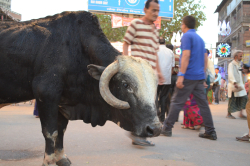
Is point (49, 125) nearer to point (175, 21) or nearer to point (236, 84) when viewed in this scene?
point (236, 84)

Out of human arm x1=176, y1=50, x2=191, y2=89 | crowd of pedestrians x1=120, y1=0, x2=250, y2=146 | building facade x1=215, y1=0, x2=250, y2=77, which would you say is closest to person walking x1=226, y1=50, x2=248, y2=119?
crowd of pedestrians x1=120, y1=0, x2=250, y2=146

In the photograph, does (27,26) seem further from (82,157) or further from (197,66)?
(197,66)

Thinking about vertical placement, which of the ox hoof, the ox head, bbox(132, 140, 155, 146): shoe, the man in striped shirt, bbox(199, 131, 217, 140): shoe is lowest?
bbox(199, 131, 217, 140): shoe

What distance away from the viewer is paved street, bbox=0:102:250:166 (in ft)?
12.4

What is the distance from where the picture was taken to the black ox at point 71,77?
3.05 metres

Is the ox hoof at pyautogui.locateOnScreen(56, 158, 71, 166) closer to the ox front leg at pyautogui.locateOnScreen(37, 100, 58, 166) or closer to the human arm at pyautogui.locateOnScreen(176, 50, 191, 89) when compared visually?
the ox front leg at pyautogui.locateOnScreen(37, 100, 58, 166)

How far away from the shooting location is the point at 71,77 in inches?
131

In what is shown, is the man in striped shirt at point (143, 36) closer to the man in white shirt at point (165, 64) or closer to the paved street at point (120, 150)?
the paved street at point (120, 150)

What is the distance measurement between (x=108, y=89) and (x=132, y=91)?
0.88 feet

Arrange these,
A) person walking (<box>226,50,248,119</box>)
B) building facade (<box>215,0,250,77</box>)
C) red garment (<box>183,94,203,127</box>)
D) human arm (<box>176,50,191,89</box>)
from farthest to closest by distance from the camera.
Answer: building facade (<box>215,0,250,77</box>), person walking (<box>226,50,248,119</box>), red garment (<box>183,94,203,127</box>), human arm (<box>176,50,191,89</box>)

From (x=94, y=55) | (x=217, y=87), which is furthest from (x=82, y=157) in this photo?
(x=217, y=87)

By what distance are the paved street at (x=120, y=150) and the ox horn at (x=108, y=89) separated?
1025 millimetres

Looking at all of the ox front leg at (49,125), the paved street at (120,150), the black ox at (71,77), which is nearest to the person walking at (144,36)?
the paved street at (120,150)

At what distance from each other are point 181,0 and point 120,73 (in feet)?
104
